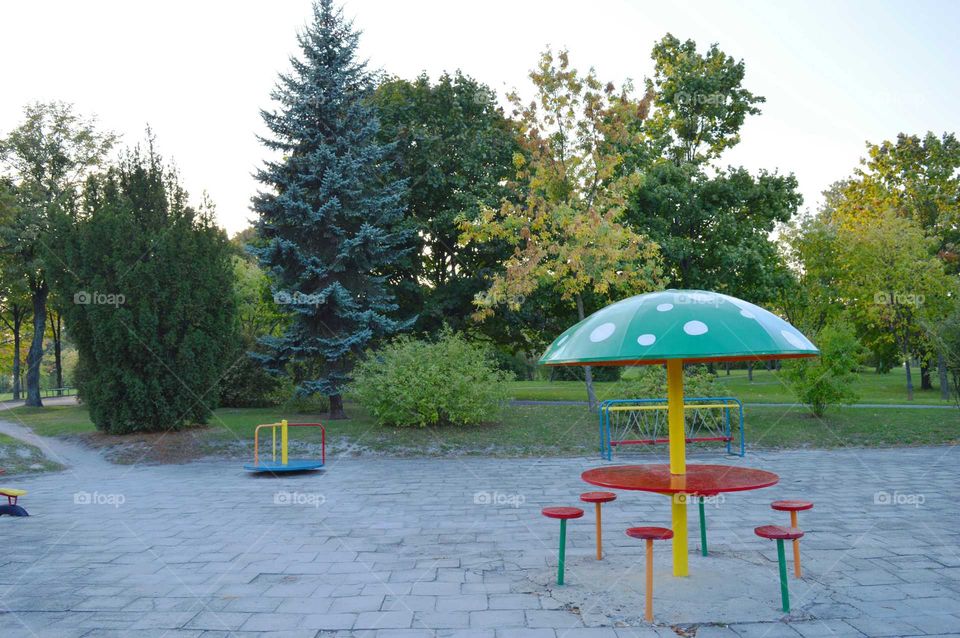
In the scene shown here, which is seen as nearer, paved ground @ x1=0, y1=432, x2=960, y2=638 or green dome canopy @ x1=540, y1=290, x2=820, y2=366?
green dome canopy @ x1=540, y1=290, x2=820, y2=366

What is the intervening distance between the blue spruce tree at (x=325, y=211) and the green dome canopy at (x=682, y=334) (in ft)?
42.9

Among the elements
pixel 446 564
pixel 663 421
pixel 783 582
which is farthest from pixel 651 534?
pixel 663 421

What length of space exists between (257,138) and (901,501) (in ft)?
54.8

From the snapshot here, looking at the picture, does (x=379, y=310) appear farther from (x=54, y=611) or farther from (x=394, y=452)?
(x=54, y=611)

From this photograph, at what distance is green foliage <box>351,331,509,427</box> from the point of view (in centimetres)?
1543

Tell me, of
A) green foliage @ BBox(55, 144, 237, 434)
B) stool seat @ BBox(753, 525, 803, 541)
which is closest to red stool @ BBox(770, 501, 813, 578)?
stool seat @ BBox(753, 525, 803, 541)

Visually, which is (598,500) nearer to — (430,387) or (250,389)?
(430,387)

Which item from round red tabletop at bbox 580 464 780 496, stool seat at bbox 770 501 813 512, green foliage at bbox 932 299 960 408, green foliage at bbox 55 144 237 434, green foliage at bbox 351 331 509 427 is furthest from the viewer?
green foliage at bbox 351 331 509 427

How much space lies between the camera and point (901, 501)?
28.1 ft

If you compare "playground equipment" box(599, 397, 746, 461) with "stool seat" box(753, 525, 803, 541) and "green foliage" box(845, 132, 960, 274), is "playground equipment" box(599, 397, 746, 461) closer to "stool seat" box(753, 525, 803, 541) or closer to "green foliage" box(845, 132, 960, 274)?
"stool seat" box(753, 525, 803, 541)

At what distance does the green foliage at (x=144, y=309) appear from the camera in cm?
1515

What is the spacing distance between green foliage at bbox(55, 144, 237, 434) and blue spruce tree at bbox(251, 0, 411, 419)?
6.01 feet

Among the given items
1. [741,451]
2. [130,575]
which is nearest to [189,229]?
[130,575]

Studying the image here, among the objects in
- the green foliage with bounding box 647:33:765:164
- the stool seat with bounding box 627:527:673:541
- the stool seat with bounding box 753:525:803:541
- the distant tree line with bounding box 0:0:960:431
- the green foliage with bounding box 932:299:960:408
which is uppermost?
the green foliage with bounding box 647:33:765:164
